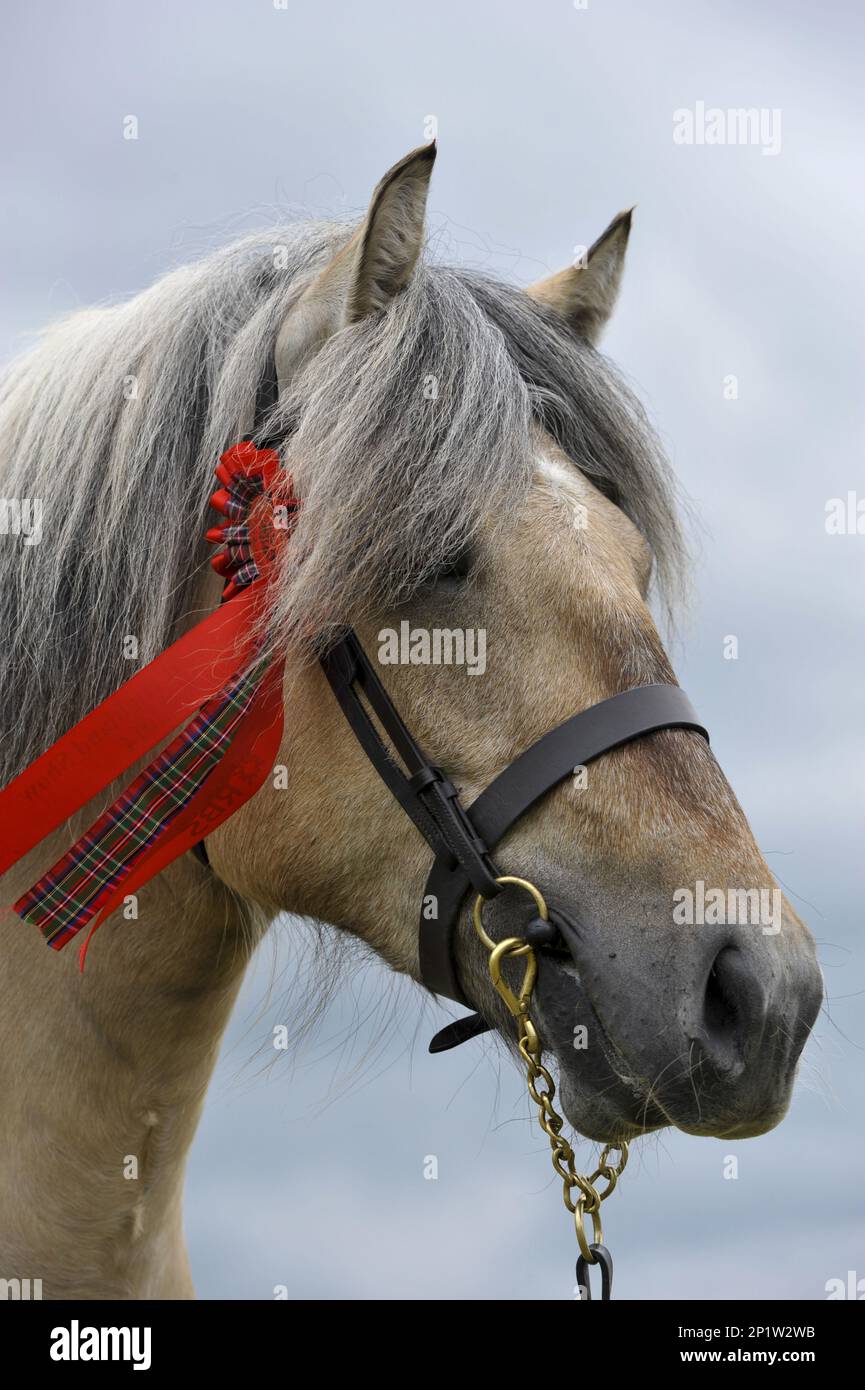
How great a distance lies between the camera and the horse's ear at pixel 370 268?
2.92 meters

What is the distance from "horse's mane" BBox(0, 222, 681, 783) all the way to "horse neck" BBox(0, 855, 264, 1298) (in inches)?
21.7

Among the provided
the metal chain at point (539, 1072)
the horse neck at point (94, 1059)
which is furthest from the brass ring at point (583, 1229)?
the horse neck at point (94, 1059)

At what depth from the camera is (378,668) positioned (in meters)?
2.95

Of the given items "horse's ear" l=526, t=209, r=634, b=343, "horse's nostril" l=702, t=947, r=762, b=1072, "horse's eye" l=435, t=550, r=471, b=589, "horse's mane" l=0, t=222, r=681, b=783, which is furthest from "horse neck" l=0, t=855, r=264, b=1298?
"horse's ear" l=526, t=209, r=634, b=343

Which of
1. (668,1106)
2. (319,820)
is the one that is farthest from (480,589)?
(668,1106)

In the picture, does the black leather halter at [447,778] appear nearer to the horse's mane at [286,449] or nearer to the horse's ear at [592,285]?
the horse's mane at [286,449]

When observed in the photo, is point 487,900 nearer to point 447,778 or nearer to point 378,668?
point 447,778

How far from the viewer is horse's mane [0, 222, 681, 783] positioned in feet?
9.62

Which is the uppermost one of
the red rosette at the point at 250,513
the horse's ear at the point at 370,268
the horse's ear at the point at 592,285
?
the horse's ear at the point at 592,285

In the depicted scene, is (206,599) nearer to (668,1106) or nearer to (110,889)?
(110,889)

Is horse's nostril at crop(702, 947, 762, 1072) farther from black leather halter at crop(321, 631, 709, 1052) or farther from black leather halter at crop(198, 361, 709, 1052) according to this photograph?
black leather halter at crop(321, 631, 709, 1052)

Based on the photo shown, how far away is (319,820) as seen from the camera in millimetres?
3010

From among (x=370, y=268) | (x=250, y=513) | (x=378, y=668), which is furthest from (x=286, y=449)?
(x=378, y=668)

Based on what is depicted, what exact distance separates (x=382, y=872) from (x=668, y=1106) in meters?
0.83
